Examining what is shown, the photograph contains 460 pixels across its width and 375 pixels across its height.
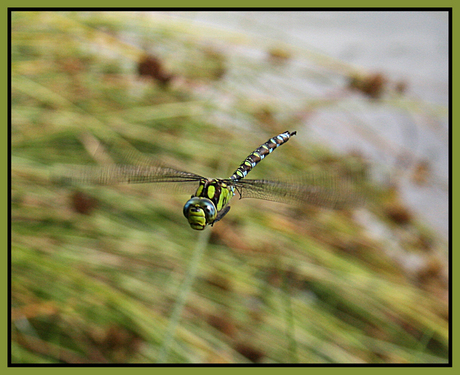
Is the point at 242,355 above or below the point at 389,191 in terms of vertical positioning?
below

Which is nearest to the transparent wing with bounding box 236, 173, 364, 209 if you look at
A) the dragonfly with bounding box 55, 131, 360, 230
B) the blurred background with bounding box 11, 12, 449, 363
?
the dragonfly with bounding box 55, 131, 360, 230

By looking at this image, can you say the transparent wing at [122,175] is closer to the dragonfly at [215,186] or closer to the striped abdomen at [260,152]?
the dragonfly at [215,186]

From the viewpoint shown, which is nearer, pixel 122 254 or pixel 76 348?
pixel 76 348

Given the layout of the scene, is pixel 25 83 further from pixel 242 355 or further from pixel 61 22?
pixel 242 355

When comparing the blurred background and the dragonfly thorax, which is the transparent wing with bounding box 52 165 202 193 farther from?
the blurred background

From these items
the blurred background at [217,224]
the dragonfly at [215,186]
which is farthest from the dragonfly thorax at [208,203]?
the blurred background at [217,224]

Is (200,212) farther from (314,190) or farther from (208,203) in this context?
(314,190)

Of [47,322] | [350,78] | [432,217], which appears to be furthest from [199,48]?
[432,217]
